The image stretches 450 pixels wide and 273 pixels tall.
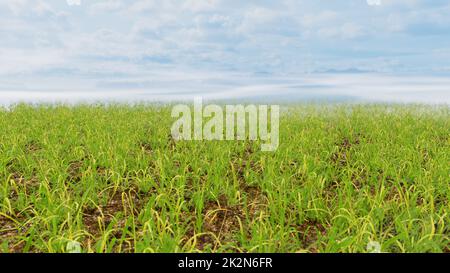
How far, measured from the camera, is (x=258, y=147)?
6.76m

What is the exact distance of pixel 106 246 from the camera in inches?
141

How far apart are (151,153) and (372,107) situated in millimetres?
9063

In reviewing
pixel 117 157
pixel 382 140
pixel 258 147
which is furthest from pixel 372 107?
pixel 117 157

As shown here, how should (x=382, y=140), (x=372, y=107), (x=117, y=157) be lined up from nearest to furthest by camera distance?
(x=117, y=157) → (x=382, y=140) → (x=372, y=107)

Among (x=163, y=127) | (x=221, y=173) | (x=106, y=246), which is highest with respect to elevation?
(x=163, y=127)

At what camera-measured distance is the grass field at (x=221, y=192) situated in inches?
141

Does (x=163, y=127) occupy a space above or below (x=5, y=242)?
above

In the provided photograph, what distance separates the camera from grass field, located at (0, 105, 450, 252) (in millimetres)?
3580

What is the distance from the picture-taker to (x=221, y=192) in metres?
4.83

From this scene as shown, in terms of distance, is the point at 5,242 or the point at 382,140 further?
the point at 382,140

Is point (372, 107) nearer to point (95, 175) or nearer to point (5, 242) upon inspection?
point (95, 175)

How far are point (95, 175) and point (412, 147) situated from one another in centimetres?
501
